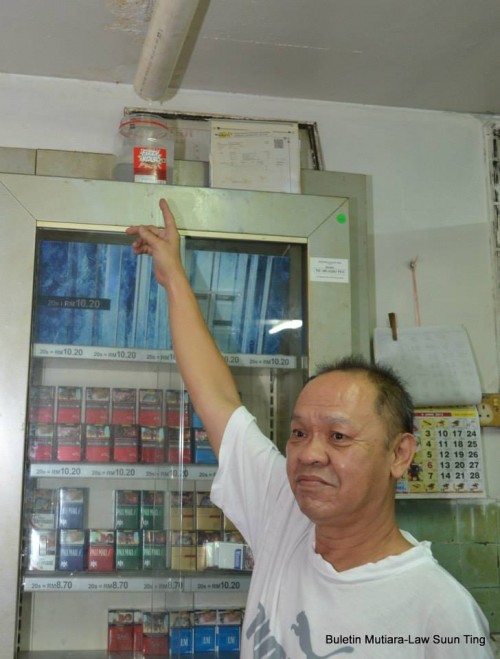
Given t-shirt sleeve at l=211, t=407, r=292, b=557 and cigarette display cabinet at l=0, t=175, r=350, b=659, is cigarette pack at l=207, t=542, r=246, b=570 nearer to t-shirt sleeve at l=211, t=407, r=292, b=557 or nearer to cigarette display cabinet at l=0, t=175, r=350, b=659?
cigarette display cabinet at l=0, t=175, r=350, b=659

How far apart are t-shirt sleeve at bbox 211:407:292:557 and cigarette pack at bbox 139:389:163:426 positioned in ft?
1.49

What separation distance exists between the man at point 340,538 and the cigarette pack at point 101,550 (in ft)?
1.57

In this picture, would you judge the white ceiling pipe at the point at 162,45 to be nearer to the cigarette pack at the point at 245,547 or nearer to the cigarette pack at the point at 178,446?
the cigarette pack at the point at 178,446

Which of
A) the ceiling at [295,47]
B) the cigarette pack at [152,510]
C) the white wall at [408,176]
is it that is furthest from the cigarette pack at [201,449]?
the ceiling at [295,47]

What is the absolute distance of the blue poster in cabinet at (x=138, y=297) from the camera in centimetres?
187

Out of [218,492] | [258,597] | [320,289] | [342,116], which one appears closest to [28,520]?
[218,492]

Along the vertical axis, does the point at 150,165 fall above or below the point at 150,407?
above

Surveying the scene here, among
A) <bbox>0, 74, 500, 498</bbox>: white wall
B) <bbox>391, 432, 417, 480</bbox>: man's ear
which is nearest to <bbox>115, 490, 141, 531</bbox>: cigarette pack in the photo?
<bbox>391, 432, 417, 480</bbox>: man's ear

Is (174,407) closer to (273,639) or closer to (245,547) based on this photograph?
(245,547)

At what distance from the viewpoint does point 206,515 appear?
1942 millimetres

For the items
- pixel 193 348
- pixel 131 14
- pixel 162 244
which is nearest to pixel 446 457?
pixel 193 348

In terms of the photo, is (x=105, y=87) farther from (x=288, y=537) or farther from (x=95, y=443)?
(x=288, y=537)

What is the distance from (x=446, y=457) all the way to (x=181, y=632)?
0.96 meters

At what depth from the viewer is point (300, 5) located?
1919 millimetres
